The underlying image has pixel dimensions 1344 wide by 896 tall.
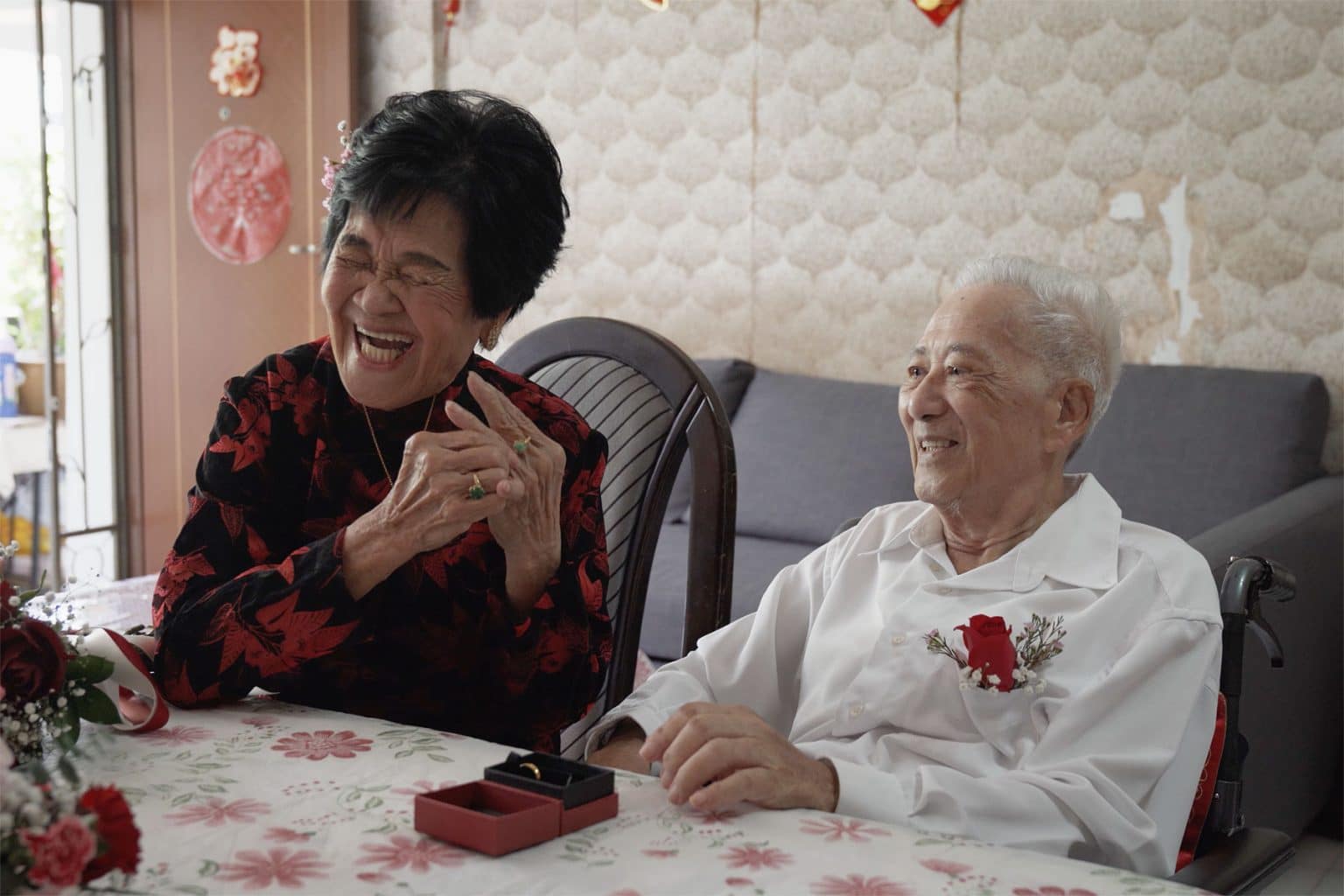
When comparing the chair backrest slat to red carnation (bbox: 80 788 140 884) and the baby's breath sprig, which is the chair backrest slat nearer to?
the baby's breath sprig

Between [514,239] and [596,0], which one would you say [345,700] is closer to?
[514,239]

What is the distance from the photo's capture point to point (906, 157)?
3852 mm

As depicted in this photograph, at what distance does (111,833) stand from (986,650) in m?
0.89

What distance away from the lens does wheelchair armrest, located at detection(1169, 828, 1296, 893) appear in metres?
1.23

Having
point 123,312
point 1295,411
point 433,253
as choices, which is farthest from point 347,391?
point 123,312

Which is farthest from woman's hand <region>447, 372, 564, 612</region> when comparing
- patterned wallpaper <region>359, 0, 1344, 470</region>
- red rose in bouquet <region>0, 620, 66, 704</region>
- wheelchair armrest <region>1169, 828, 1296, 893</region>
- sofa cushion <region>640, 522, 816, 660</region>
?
patterned wallpaper <region>359, 0, 1344, 470</region>

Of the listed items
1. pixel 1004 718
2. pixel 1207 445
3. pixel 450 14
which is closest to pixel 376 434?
pixel 1004 718

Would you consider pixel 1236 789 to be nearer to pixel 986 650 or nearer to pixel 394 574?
pixel 986 650

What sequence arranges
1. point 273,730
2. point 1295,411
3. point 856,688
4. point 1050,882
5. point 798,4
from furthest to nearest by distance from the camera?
1. point 798,4
2. point 1295,411
3. point 856,688
4. point 273,730
5. point 1050,882

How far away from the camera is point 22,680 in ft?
3.59

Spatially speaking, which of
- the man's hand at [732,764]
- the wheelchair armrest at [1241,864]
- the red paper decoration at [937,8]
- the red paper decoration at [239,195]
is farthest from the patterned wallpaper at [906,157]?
the man's hand at [732,764]

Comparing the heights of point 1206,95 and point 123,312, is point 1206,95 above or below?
above

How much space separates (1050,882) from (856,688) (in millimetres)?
561

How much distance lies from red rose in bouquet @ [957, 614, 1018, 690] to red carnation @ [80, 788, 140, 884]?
87cm
